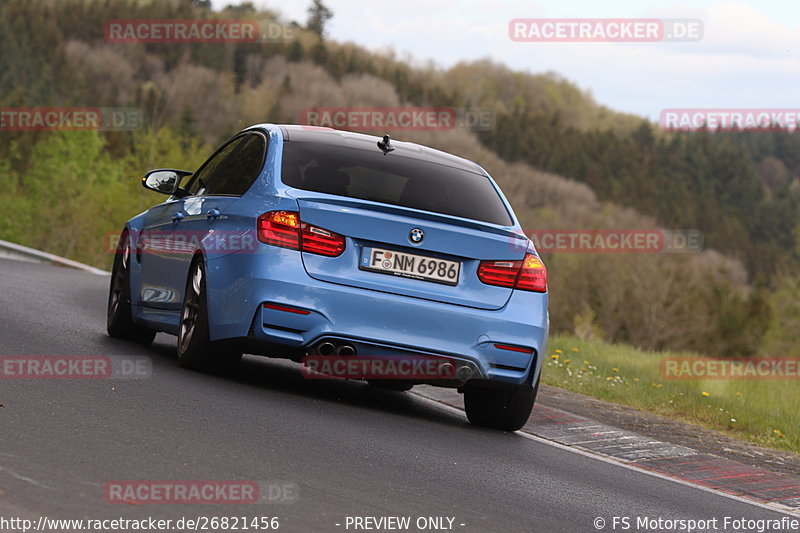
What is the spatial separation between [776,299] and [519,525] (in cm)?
7227

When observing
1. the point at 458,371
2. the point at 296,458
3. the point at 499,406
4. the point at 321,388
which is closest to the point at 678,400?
the point at 499,406

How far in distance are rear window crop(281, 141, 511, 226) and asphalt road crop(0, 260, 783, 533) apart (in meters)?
1.34

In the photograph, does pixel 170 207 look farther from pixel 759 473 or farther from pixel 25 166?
→ pixel 25 166

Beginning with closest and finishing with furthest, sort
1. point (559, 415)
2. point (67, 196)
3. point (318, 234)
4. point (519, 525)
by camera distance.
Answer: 1. point (519, 525)
2. point (318, 234)
3. point (559, 415)
4. point (67, 196)

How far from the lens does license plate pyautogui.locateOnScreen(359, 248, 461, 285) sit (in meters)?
7.38

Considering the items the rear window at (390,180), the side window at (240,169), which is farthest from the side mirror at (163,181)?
the rear window at (390,180)

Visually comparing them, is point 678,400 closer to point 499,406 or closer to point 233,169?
point 499,406

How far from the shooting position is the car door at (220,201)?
25.8ft

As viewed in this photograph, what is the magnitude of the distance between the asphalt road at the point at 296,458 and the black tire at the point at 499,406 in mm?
149

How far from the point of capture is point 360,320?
24.0 feet

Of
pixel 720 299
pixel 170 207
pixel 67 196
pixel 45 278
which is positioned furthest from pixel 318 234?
pixel 720 299

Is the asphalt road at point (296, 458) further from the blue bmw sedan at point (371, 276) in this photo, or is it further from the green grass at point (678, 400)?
the green grass at point (678, 400)

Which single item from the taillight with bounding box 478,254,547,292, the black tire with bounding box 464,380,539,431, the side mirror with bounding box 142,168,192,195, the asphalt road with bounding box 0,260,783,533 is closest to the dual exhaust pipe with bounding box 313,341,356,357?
the asphalt road with bounding box 0,260,783,533

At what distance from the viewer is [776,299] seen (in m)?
74.0
